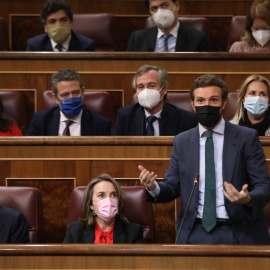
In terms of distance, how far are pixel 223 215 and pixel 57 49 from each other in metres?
1.02

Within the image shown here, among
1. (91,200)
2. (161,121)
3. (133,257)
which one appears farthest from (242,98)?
(133,257)

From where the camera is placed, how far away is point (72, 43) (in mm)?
2160

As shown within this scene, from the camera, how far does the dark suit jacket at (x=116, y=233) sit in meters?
1.41

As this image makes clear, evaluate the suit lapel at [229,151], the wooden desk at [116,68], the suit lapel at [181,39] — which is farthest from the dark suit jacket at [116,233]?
the suit lapel at [181,39]

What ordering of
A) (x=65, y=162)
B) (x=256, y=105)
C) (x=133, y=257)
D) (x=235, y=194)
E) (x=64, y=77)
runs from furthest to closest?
(x=64, y=77) → (x=256, y=105) → (x=65, y=162) → (x=235, y=194) → (x=133, y=257)

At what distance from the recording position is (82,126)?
5.91 feet

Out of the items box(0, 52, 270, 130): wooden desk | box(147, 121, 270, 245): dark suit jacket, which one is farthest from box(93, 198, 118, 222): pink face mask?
box(0, 52, 270, 130): wooden desk

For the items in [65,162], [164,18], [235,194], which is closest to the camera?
[235,194]

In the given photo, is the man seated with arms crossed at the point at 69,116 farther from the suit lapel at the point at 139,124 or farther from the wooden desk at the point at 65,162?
the wooden desk at the point at 65,162

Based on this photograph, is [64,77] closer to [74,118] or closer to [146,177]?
[74,118]

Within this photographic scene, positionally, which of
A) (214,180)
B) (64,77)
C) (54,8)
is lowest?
(214,180)

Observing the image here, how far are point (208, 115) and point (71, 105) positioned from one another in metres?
0.54

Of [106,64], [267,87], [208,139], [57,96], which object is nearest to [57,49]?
[106,64]

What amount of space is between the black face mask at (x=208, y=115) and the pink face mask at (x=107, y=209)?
24 cm
